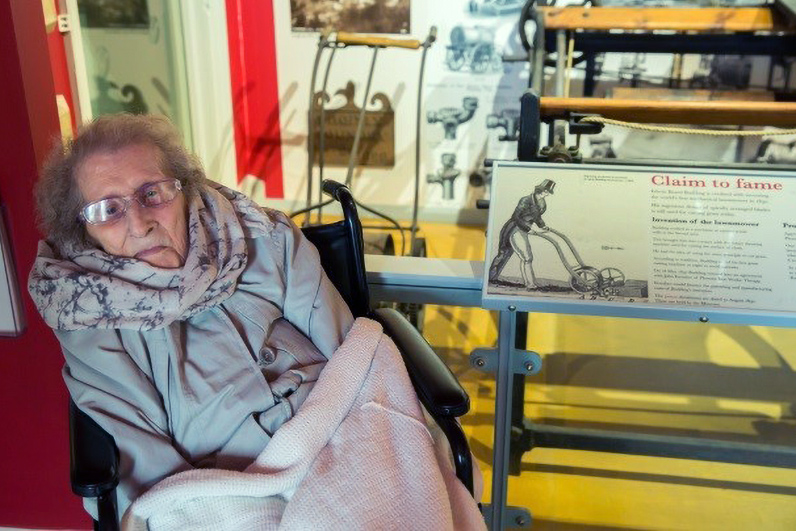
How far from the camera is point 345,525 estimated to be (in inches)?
47.7

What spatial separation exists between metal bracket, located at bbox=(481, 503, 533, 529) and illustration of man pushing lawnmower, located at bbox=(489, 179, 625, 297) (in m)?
0.63

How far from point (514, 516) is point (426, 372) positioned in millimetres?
726

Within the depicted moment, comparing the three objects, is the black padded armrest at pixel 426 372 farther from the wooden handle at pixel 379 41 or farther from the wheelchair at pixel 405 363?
the wooden handle at pixel 379 41

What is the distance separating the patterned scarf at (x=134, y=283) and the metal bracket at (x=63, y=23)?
4.35ft

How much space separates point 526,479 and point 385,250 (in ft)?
3.85

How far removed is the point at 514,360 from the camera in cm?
176

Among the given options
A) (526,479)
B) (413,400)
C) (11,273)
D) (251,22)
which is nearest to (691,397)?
(526,479)

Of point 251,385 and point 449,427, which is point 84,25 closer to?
point 251,385

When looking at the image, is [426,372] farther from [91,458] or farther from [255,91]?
[255,91]

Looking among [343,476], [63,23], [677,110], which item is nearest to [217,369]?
[343,476]

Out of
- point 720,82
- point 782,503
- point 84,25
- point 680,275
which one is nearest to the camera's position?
point 680,275

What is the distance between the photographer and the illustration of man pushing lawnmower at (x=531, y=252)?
163 centimetres

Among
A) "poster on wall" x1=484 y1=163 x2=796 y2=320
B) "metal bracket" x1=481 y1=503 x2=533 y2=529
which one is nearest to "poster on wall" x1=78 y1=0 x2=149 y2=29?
"poster on wall" x1=484 y1=163 x2=796 y2=320

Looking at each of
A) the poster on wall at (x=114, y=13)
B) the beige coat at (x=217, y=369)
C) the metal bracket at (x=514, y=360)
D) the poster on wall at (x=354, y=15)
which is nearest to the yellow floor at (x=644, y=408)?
the metal bracket at (x=514, y=360)
